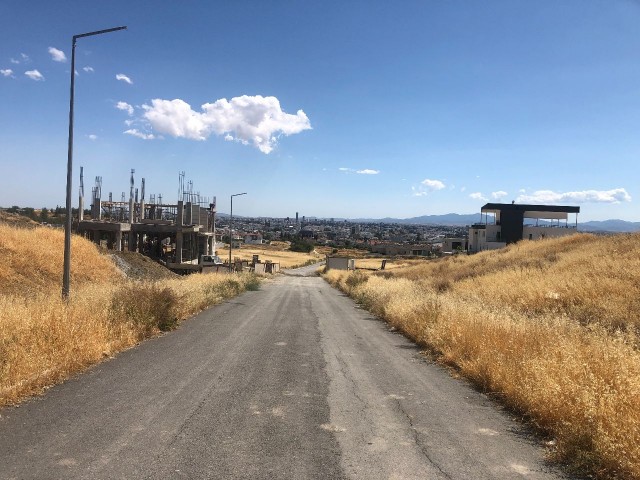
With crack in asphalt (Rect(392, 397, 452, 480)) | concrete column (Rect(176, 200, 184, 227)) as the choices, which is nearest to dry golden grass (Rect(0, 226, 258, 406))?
crack in asphalt (Rect(392, 397, 452, 480))

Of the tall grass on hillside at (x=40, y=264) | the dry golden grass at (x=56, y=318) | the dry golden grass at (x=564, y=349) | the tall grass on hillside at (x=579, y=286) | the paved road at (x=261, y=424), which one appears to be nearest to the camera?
the paved road at (x=261, y=424)

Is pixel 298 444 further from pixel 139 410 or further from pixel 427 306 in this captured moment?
pixel 427 306

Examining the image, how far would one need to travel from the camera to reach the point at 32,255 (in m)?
19.7

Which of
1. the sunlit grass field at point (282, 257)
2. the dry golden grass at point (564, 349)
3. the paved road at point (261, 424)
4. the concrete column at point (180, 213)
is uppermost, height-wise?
the concrete column at point (180, 213)

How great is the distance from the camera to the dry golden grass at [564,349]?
5.27 metres

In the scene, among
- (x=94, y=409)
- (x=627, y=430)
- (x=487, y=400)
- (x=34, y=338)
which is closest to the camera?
(x=627, y=430)

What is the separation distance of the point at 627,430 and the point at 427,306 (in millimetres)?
10344

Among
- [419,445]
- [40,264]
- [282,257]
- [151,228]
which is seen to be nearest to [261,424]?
[419,445]

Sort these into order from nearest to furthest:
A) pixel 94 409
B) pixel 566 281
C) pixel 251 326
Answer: pixel 94 409
pixel 251 326
pixel 566 281

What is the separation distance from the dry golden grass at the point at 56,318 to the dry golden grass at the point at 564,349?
22.2 feet

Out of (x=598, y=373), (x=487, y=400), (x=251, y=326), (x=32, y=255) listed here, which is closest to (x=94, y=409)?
(x=487, y=400)

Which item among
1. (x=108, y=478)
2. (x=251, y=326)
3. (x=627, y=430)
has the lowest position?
(x=251, y=326)

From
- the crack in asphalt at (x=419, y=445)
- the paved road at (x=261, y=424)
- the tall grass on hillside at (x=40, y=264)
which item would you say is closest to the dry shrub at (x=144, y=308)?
the paved road at (x=261, y=424)

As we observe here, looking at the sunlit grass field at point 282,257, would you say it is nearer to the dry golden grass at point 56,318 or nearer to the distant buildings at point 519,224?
the distant buildings at point 519,224
